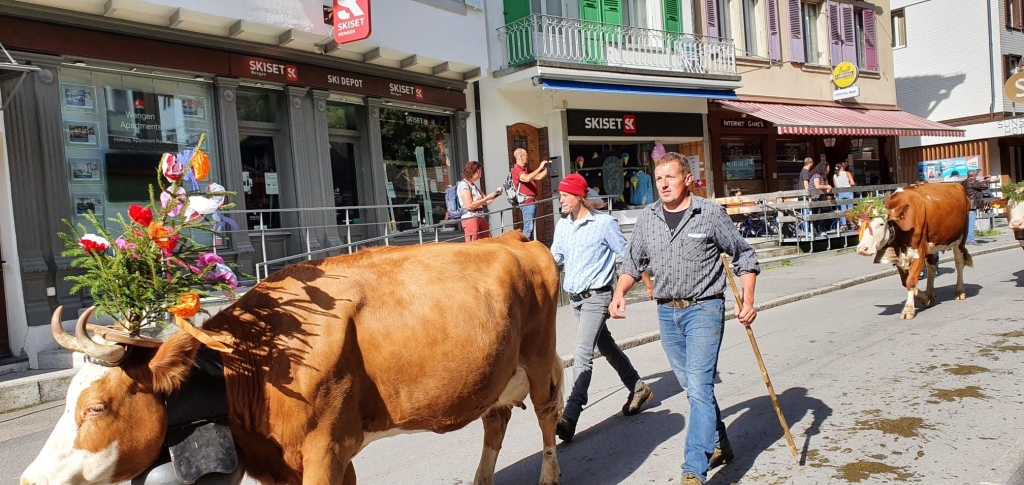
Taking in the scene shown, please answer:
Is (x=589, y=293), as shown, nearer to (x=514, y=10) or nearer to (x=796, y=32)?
(x=514, y=10)

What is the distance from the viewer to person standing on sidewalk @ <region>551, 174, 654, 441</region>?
229 inches

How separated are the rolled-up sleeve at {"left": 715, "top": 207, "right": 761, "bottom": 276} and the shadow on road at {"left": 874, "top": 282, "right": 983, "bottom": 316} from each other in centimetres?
664

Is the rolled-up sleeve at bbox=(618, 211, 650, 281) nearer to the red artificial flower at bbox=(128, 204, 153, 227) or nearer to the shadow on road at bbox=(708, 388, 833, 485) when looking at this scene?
the shadow on road at bbox=(708, 388, 833, 485)

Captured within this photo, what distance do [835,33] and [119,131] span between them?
21.5 m

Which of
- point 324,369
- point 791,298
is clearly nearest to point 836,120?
point 791,298

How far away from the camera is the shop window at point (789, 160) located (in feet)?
76.7

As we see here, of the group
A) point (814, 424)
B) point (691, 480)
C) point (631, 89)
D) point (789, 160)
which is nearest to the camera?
point (691, 480)

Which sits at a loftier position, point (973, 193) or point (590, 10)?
point (590, 10)

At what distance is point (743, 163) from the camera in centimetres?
2241

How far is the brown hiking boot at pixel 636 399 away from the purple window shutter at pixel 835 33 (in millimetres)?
21250

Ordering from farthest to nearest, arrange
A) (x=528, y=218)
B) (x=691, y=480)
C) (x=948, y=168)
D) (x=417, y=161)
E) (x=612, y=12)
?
(x=948, y=168), (x=612, y=12), (x=417, y=161), (x=528, y=218), (x=691, y=480)

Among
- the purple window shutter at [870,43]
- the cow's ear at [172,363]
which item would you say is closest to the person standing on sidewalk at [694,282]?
the cow's ear at [172,363]

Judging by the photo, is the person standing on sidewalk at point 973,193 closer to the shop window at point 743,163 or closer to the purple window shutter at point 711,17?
the shop window at point 743,163

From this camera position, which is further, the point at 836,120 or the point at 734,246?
the point at 836,120
